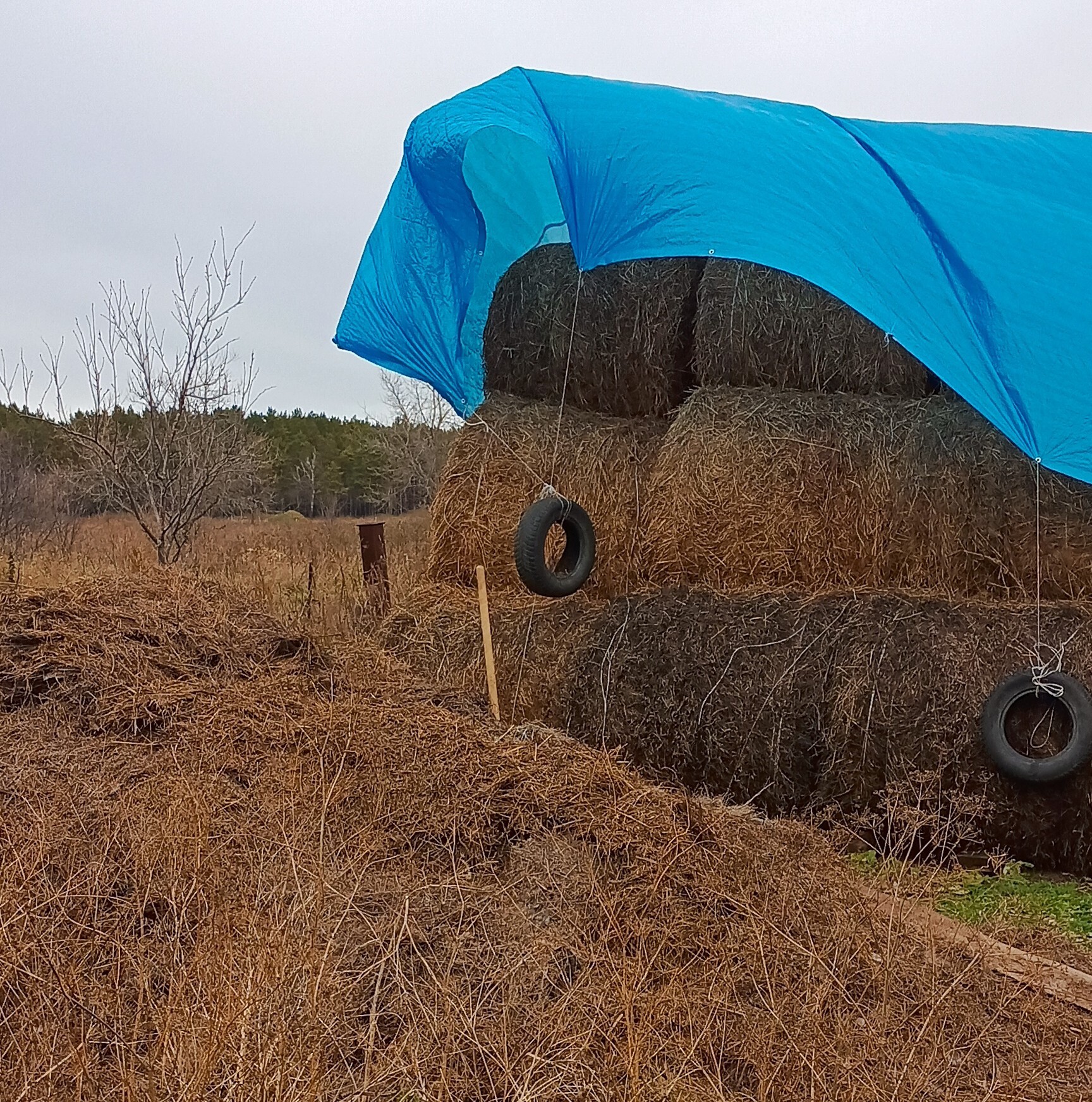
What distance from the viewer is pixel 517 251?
315 inches

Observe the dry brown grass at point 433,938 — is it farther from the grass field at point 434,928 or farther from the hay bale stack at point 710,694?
the hay bale stack at point 710,694

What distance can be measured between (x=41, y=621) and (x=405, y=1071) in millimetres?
3849

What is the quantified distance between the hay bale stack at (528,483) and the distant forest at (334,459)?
13277 mm

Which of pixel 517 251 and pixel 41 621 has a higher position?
pixel 517 251

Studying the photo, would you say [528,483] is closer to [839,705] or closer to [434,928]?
[839,705]

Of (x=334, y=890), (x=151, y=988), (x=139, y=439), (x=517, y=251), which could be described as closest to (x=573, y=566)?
(x=517, y=251)

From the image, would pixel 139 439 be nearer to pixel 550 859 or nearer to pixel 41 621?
pixel 41 621

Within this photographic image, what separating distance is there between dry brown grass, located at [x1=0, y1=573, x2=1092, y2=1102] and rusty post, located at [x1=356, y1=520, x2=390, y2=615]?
431cm

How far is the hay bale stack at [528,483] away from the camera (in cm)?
690

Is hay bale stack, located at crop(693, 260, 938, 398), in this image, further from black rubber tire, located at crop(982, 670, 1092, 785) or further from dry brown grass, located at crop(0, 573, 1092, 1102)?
dry brown grass, located at crop(0, 573, 1092, 1102)

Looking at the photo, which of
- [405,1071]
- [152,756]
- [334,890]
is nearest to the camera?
[405,1071]

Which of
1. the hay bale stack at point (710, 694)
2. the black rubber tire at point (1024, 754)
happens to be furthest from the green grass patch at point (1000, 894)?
the hay bale stack at point (710, 694)

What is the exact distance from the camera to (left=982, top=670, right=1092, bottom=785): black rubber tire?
16.0 ft

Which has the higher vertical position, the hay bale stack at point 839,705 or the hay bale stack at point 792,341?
the hay bale stack at point 792,341
